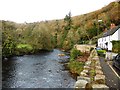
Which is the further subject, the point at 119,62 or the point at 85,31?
the point at 85,31

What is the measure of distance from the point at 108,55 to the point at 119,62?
43.3ft

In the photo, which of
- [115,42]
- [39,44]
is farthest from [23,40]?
[115,42]

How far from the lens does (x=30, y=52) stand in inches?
3346

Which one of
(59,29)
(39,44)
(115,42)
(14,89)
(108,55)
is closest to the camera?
(14,89)

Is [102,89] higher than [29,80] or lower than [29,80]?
higher

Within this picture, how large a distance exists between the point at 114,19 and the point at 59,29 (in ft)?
217

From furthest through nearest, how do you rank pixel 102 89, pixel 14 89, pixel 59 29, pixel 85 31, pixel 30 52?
1. pixel 59 29
2. pixel 85 31
3. pixel 30 52
4. pixel 14 89
5. pixel 102 89

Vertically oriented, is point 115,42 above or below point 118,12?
below

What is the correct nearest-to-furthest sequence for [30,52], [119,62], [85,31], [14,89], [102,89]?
[102,89] < [119,62] < [14,89] < [30,52] < [85,31]

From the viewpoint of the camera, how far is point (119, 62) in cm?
2361

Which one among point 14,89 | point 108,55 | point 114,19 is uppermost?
point 114,19

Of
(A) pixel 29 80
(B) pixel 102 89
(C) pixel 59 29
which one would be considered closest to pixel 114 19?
(C) pixel 59 29

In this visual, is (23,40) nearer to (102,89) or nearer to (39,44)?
(39,44)

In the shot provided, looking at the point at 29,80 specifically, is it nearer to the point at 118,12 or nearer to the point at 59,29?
the point at 118,12
